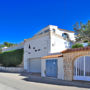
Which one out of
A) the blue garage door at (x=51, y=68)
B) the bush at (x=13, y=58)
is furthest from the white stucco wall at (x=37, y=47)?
the blue garage door at (x=51, y=68)

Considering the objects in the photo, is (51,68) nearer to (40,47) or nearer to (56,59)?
(56,59)

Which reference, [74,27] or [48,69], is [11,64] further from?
[74,27]

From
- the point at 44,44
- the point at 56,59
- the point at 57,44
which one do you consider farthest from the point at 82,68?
the point at 57,44

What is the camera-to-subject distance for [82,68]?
11531mm

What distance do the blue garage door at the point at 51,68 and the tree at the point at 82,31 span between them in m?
15.8

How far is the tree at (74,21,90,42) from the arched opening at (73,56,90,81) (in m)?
16.7

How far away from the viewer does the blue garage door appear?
13.5 m

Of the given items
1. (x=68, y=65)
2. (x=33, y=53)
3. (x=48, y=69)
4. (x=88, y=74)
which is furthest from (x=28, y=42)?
(x=88, y=74)

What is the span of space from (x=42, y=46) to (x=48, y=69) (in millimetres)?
6649

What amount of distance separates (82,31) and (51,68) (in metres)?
19.5

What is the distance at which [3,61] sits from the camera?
27.5 metres

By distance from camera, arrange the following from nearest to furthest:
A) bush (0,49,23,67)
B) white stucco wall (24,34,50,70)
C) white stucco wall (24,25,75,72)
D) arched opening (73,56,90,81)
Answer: arched opening (73,56,90,81), white stucco wall (24,25,75,72), white stucco wall (24,34,50,70), bush (0,49,23,67)

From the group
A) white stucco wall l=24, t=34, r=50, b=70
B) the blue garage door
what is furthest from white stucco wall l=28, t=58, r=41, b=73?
the blue garage door

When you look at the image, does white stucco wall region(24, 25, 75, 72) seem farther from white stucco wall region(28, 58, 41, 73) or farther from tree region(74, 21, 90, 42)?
tree region(74, 21, 90, 42)
